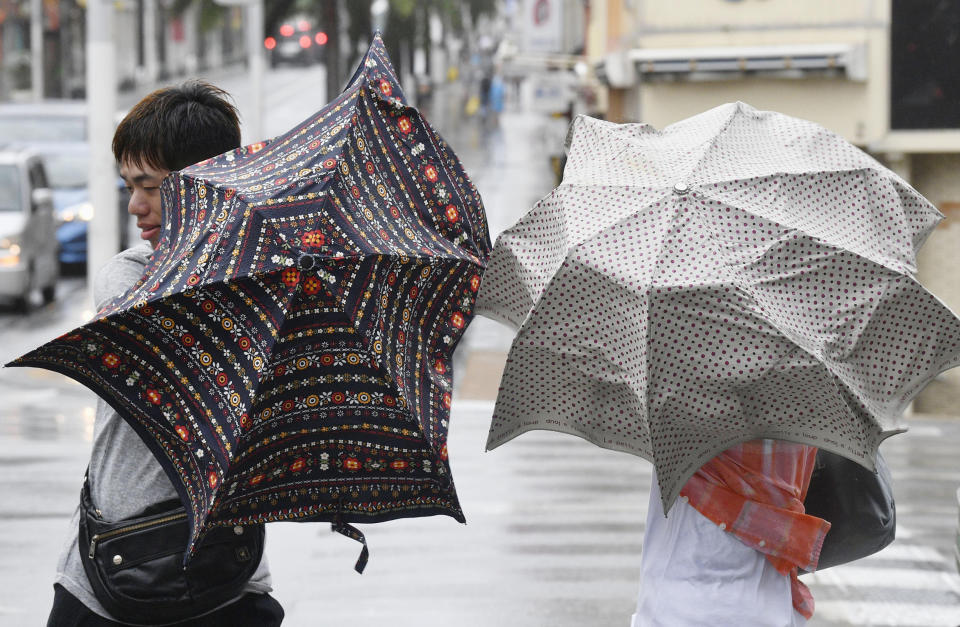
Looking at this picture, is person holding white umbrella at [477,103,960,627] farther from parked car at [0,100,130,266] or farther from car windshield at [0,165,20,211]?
parked car at [0,100,130,266]

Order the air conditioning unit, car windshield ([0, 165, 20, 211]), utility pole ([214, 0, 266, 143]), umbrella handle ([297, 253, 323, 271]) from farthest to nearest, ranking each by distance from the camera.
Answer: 1. utility pole ([214, 0, 266, 143])
2. the air conditioning unit
3. car windshield ([0, 165, 20, 211])
4. umbrella handle ([297, 253, 323, 271])

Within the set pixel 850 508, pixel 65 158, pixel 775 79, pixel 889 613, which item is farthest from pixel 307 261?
pixel 65 158

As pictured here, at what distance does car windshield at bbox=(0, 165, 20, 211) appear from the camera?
16266 mm

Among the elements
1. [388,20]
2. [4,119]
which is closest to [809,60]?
[4,119]

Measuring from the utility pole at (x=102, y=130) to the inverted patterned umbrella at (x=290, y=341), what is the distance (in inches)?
474

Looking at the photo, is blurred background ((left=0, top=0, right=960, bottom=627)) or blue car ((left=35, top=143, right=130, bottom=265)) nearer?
blurred background ((left=0, top=0, right=960, bottom=627))

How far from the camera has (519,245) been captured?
3074 mm

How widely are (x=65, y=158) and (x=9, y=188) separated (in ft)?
15.2

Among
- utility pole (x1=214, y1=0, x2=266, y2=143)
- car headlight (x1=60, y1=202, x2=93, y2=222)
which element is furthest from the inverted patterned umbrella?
utility pole (x1=214, y1=0, x2=266, y2=143)

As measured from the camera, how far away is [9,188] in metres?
16.5

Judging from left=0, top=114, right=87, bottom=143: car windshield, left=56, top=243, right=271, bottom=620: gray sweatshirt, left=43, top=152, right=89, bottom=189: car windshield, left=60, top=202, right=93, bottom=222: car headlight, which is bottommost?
Result: left=60, top=202, right=93, bottom=222: car headlight

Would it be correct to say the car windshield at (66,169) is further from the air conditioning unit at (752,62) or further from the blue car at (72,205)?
the air conditioning unit at (752,62)

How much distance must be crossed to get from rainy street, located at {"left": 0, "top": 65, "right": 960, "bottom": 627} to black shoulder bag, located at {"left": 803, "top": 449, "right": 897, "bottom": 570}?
3188 millimetres

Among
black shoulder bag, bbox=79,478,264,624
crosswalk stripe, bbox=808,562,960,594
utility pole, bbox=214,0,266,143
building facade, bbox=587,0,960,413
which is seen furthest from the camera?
utility pole, bbox=214,0,266,143
